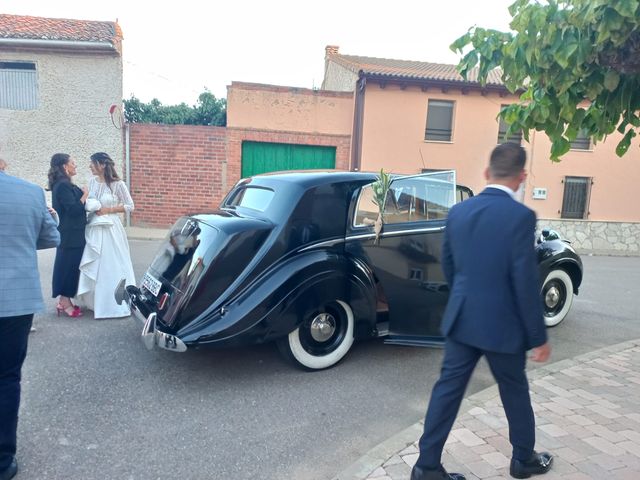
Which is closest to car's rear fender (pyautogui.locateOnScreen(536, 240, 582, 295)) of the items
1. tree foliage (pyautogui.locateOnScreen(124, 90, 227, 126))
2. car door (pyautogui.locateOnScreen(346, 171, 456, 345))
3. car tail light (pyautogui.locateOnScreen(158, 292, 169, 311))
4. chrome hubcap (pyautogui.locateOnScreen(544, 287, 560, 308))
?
chrome hubcap (pyautogui.locateOnScreen(544, 287, 560, 308))

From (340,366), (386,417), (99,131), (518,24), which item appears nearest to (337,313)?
(340,366)

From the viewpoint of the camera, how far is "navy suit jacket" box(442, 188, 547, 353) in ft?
7.80

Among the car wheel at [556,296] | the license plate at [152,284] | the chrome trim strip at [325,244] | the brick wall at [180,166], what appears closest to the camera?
the chrome trim strip at [325,244]

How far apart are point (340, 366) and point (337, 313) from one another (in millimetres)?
528

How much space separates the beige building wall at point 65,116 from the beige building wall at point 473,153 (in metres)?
7.50

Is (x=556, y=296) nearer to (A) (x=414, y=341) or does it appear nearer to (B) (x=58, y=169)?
(A) (x=414, y=341)

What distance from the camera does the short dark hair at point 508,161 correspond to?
8.43 feet

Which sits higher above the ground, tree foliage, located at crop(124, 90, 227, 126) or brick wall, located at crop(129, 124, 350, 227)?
tree foliage, located at crop(124, 90, 227, 126)

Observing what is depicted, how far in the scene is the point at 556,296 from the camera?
5.95 metres

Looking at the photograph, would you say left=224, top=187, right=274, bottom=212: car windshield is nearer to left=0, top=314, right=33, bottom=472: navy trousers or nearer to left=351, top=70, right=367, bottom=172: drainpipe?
left=0, top=314, right=33, bottom=472: navy trousers

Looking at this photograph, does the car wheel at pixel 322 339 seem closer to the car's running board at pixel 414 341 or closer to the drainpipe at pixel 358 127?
the car's running board at pixel 414 341

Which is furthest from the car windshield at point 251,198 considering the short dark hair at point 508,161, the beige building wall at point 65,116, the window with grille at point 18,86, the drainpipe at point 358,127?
the window with grille at point 18,86

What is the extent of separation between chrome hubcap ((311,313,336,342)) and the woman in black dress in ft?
9.83

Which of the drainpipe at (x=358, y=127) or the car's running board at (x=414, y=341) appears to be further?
the drainpipe at (x=358, y=127)
